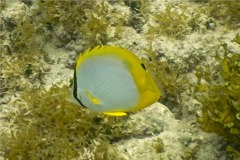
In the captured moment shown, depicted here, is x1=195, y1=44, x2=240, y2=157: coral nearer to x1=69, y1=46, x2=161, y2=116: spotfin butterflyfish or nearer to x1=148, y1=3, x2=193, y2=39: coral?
x1=148, y1=3, x2=193, y2=39: coral

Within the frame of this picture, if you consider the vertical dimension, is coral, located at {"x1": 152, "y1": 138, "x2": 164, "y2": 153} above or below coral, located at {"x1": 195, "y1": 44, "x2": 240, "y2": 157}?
below

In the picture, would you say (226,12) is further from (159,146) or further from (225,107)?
(159,146)

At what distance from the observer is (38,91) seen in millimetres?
4250

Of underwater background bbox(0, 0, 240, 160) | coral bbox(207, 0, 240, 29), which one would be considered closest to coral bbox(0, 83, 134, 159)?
underwater background bbox(0, 0, 240, 160)

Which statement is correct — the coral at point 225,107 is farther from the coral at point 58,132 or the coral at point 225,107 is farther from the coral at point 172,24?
the coral at point 172,24

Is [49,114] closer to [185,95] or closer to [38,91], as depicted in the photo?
[38,91]

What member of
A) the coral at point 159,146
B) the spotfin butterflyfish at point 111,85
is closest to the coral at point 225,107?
the coral at point 159,146

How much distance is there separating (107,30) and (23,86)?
128cm

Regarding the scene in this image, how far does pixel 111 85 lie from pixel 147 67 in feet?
2.97

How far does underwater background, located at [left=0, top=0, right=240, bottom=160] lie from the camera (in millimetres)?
3578

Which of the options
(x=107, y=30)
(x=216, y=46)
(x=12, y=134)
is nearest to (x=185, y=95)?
(x=216, y=46)

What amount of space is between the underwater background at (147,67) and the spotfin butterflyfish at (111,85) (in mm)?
1456

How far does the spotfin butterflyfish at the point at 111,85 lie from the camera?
2143 millimetres

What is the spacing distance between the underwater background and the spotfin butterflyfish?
146 centimetres
